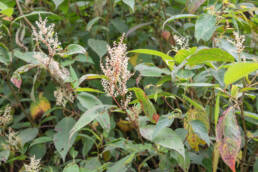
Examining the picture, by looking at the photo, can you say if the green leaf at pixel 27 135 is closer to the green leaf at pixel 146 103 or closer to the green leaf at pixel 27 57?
the green leaf at pixel 27 57

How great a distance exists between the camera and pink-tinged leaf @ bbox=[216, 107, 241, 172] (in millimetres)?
640

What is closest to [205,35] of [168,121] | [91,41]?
[168,121]

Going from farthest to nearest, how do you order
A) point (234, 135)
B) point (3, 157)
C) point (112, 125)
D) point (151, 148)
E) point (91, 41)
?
point (91, 41) → point (112, 125) → point (3, 157) → point (151, 148) → point (234, 135)

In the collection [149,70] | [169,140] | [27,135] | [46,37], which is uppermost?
[46,37]

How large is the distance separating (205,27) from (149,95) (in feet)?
0.85

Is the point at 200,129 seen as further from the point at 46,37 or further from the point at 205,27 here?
the point at 46,37

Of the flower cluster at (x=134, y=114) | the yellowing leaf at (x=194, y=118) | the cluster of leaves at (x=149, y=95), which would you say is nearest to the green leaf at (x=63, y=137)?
the cluster of leaves at (x=149, y=95)

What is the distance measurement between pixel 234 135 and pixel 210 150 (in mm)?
360

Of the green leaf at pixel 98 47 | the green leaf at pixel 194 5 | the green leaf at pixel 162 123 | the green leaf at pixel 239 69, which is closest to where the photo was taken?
the green leaf at pixel 239 69

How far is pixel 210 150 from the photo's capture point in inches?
39.2

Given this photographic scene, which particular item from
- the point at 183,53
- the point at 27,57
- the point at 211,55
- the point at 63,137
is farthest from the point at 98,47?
the point at 211,55

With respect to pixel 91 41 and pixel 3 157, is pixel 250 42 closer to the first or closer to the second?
pixel 91 41

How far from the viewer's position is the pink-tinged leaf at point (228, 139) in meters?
0.64

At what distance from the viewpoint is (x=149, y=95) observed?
862 millimetres
